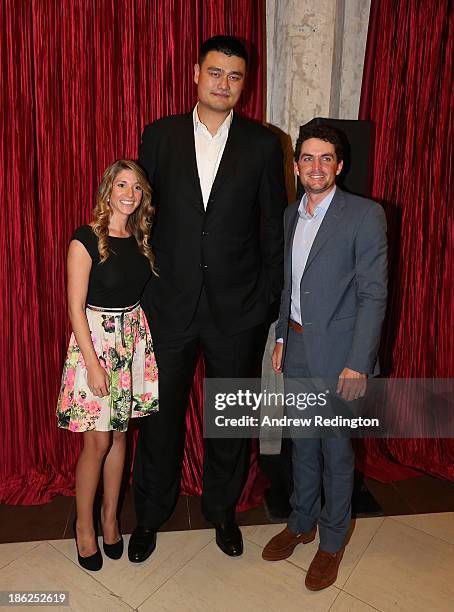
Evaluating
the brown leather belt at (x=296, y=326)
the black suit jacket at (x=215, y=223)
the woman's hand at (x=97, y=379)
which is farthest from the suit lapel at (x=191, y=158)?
the woman's hand at (x=97, y=379)

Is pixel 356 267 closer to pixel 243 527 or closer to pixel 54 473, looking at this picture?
pixel 243 527

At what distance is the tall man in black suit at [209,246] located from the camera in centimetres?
205

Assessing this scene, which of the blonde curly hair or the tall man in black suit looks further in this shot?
the tall man in black suit

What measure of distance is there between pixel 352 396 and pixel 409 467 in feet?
4.18

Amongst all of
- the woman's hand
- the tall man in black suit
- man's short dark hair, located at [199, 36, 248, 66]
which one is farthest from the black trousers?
man's short dark hair, located at [199, 36, 248, 66]

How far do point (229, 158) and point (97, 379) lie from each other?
0.92 m

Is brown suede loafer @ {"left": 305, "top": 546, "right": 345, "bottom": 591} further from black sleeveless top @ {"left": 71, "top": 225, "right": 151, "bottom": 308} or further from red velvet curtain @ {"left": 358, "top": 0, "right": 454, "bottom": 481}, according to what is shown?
black sleeveless top @ {"left": 71, "top": 225, "right": 151, "bottom": 308}

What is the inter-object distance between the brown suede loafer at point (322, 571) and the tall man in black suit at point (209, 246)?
0.32 metres

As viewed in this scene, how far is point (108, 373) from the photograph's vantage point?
203cm

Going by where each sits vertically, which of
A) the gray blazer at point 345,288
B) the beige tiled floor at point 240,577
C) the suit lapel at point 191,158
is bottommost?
the beige tiled floor at point 240,577

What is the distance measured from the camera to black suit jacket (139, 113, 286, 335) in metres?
2.06

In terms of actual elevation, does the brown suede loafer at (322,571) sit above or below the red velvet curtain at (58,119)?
below

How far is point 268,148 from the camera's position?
6.93 ft

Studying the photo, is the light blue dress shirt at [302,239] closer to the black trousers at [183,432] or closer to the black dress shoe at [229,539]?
the black trousers at [183,432]
